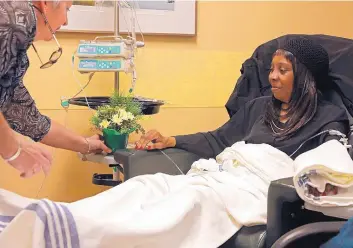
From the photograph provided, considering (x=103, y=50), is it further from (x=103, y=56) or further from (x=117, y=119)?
(x=117, y=119)

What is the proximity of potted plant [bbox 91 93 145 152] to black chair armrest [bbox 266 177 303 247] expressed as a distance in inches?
31.0

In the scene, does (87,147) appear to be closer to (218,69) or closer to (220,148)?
(220,148)

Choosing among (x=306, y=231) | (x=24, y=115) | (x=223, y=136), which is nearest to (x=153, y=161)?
(x=223, y=136)

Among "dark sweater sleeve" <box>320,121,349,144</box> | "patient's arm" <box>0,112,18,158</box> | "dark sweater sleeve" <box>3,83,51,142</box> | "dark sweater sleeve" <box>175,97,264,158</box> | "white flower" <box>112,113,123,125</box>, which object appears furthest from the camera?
"dark sweater sleeve" <box>175,97,264,158</box>

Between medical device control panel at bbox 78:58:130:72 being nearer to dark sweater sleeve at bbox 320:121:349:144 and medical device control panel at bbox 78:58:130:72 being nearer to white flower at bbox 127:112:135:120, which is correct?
white flower at bbox 127:112:135:120

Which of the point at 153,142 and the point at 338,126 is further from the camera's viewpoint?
the point at 153,142

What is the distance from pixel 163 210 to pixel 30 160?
0.39m

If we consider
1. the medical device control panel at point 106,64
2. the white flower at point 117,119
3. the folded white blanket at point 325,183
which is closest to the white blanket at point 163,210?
the folded white blanket at point 325,183

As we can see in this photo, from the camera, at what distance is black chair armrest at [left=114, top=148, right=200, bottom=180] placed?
1866 millimetres

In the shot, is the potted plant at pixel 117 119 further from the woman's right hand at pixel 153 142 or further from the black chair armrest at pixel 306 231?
the black chair armrest at pixel 306 231

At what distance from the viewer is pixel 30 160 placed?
47.1 inches

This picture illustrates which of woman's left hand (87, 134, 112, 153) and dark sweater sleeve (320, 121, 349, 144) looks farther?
woman's left hand (87, 134, 112, 153)

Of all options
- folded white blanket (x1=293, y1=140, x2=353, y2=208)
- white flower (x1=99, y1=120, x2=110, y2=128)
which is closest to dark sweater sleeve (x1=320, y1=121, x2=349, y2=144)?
folded white blanket (x1=293, y1=140, x2=353, y2=208)

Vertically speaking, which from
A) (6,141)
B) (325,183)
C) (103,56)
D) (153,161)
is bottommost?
(153,161)
